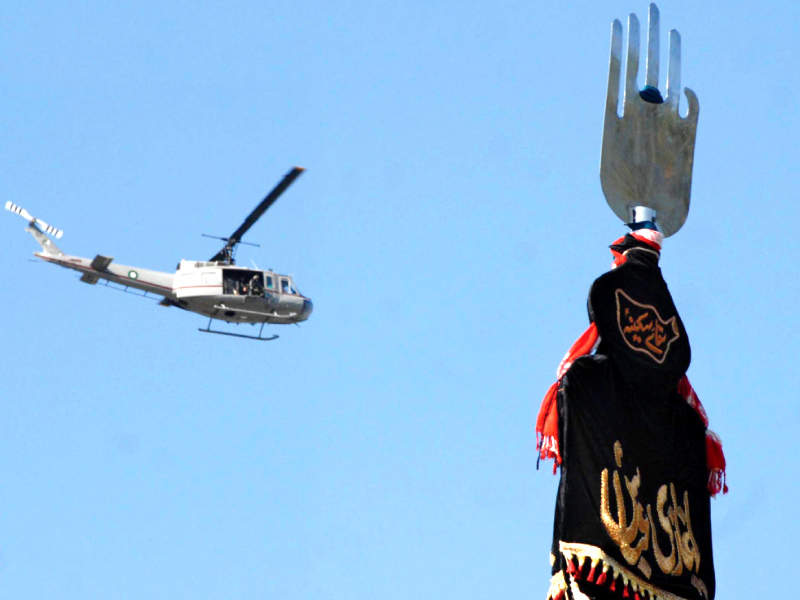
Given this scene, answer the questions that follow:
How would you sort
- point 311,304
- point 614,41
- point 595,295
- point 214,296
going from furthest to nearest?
point 311,304 → point 214,296 → point 614,41 → point 595,295

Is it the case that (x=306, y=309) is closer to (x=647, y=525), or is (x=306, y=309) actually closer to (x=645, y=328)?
(x=645, y=328)

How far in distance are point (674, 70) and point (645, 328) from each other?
242 centimetres

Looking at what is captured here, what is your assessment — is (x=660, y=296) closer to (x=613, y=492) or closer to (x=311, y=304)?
(x=613, y=492)

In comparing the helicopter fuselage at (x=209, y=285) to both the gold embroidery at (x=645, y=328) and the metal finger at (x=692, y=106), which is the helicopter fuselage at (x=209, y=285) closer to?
the metal finger at (x=692, y=106)

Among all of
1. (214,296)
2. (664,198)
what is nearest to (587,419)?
(664,198)

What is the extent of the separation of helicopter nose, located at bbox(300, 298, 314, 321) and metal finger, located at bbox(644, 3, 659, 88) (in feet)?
111

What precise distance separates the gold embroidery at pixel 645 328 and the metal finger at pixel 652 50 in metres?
1.98

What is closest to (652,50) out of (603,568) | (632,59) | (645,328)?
(632,59)

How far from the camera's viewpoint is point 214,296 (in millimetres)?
41500

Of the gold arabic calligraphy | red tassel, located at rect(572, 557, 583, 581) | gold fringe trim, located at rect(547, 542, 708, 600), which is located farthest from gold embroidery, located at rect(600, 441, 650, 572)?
red tassel, located at rect(572, 557, 583, 581)

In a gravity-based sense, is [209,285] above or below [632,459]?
above

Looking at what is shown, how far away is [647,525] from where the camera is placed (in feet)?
30.0

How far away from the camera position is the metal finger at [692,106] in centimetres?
1087

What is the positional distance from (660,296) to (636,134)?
134cm
